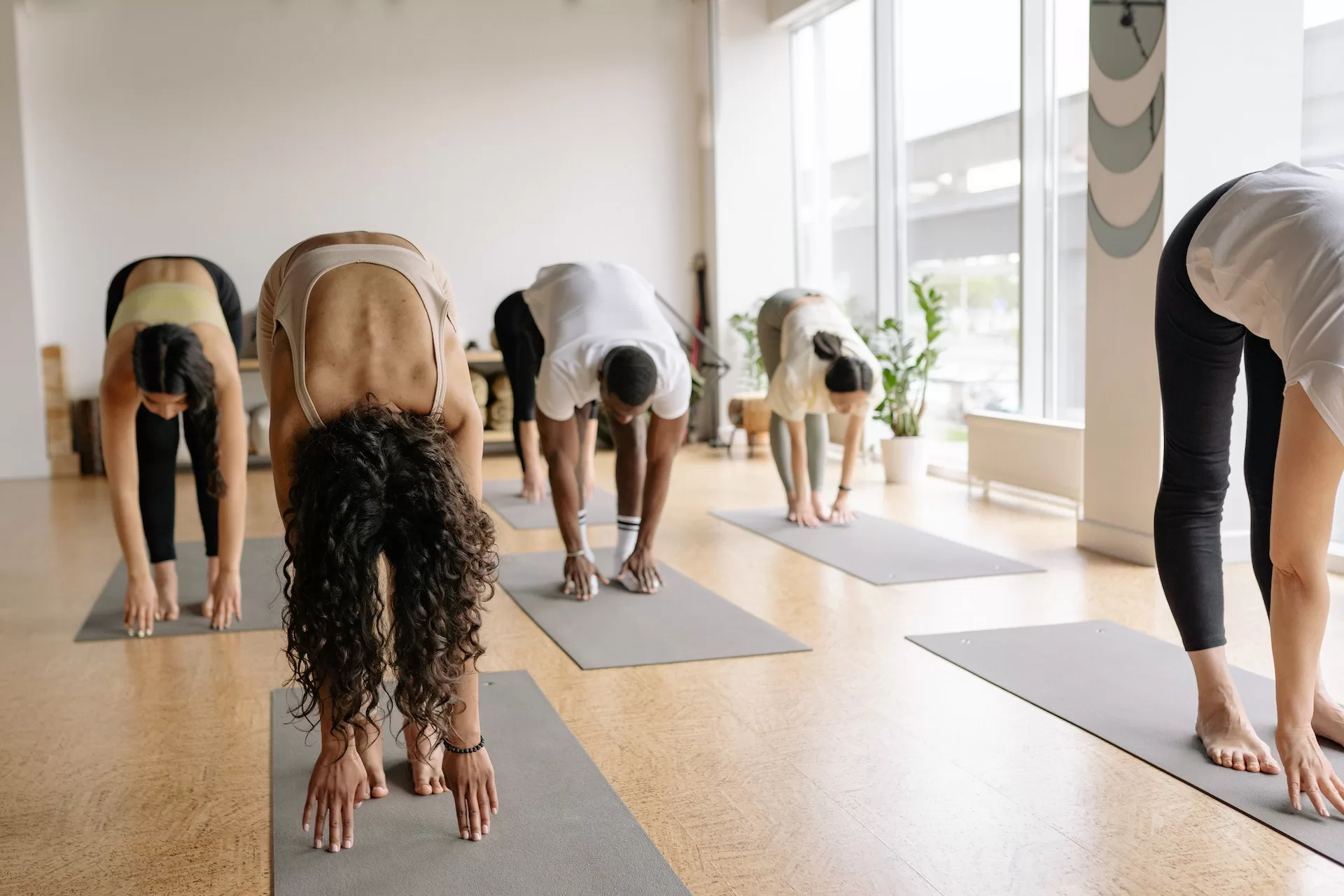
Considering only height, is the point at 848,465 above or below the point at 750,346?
below

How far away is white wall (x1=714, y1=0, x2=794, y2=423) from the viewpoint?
25.7ft

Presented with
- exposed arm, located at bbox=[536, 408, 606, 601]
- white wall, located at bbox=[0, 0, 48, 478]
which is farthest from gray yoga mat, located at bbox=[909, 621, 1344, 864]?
white wall, located at bbox=[0, 0, 48, 478]

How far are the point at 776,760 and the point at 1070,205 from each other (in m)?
3.76

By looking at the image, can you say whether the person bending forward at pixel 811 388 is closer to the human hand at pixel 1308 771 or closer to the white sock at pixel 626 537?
the white sock at pixel 626 537

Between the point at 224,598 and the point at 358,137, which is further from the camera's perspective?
the point at 358,137

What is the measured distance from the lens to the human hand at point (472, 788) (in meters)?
1.91

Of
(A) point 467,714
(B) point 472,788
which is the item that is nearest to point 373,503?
(A) point 467,714

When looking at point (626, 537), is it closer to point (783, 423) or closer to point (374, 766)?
point (783, 423)

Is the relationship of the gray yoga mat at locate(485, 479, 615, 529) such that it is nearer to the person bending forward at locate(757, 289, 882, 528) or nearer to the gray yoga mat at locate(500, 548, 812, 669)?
the person bending forward at locate(757, 289, 882, 528)

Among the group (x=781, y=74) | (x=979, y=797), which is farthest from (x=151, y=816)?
(x=781, y=74)

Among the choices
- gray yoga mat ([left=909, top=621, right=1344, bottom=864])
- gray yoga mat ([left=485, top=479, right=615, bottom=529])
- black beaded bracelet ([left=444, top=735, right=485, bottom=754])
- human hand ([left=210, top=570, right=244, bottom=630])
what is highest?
black beaded bracelet ([left=444, top=735, right=485, bottom=754])

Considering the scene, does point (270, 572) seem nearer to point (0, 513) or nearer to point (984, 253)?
point (0, 513)

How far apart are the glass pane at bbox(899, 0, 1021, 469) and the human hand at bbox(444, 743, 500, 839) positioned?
14.1 ft

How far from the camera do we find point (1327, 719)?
86.4 inches
